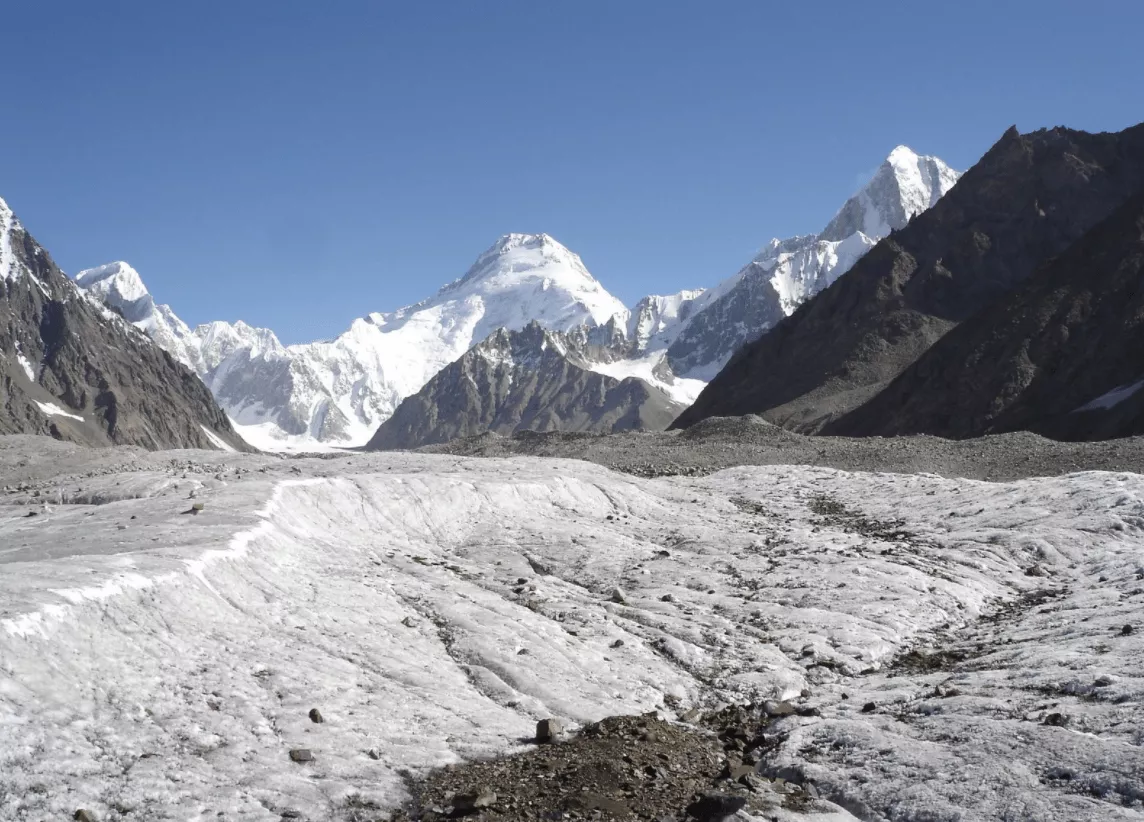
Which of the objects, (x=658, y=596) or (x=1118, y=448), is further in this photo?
(x=1118, y=448)

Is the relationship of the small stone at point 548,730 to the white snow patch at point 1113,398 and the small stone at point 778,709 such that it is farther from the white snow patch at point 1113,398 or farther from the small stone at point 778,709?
the white snow patch at point 1113,398

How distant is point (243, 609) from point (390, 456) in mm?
30104

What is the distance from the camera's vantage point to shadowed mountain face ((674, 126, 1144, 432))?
14612 cm

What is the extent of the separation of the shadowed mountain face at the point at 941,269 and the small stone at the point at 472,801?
128 metres

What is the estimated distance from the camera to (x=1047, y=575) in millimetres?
26484

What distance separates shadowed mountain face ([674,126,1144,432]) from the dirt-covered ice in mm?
110204

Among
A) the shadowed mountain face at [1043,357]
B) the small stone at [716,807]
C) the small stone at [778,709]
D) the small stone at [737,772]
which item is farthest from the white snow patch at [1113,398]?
the small stone at [716,807]

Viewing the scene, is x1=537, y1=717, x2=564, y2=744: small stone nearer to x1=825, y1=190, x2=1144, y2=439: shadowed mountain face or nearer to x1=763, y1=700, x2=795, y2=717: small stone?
x1=763, y1=700, x2=795, y2=717: small stone

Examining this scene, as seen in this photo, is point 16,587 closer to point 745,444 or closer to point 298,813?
point 298,813

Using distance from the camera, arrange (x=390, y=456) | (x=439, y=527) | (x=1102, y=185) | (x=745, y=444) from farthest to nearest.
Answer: (x=1102, y=185), (x=745, y=444), (x=390, y=456), (x=439, y=527)

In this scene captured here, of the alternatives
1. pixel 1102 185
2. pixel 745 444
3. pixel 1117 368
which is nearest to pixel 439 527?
pixel 745 444

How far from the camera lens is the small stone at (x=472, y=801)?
1187cm

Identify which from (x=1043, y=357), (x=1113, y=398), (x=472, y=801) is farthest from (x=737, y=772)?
(x=1043, y=357)

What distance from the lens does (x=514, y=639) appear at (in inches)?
750
